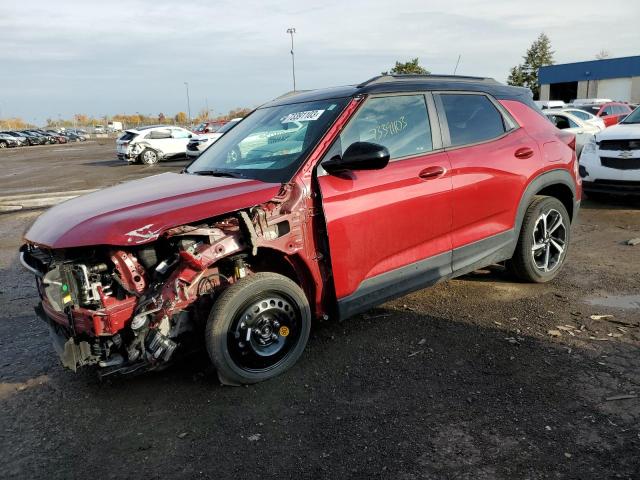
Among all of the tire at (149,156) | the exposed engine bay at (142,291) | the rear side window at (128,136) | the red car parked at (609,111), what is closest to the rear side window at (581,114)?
the red car parked at (609,111)

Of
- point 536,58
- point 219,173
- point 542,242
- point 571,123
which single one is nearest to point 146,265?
point 219,173

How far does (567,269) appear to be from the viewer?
552 centimetres

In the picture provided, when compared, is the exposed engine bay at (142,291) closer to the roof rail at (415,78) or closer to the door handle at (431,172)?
the door handle at (431,172)

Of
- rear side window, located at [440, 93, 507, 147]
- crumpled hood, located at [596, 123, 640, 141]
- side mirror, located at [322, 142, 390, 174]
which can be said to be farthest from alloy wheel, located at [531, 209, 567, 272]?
crumpled hood, located at [596, 123, 640, 141]

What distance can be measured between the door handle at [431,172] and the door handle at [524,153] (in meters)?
0.94

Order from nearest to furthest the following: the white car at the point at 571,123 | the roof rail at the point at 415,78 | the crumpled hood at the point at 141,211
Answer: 1. the crumpled hood at the point at 141,211
2. the roof rail at the point at 415,78
3. the white car at the point at 571,123

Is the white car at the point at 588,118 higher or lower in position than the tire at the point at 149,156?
higher

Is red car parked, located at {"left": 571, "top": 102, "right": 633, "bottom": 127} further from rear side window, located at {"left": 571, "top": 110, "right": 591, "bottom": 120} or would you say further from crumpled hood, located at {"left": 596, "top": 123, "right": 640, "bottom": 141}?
crumpled hood, located at {"left": 596, "top": 123, "right": 640, "bottom": 141}

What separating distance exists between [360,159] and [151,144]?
20535 millimetres

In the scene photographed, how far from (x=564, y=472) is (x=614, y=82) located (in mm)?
56100

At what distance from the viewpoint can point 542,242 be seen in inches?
197

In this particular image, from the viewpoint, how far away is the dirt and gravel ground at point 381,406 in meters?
2.64

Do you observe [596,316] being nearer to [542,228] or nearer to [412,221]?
[542,228]

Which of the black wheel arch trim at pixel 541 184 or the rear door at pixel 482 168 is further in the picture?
the black wheel arch trim at pixel 541 184
